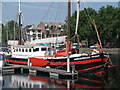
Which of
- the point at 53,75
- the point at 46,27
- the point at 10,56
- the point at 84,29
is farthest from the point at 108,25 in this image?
the point at 53,75

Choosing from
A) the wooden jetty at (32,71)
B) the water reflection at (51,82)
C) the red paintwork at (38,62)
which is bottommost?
the water reflection at (51,82)

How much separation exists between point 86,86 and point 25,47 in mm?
14681

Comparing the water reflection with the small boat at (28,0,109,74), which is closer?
the water reflection

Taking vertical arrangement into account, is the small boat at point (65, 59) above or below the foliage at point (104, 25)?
below

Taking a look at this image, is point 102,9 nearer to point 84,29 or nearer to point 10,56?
point 84,29

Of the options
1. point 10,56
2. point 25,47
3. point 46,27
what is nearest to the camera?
point 25,47

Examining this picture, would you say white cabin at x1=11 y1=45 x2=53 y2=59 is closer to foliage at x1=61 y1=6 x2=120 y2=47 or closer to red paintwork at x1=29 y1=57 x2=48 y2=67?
red paintwork at x1=29 y1=57 x2=48 y2=67

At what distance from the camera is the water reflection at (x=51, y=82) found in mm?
23234

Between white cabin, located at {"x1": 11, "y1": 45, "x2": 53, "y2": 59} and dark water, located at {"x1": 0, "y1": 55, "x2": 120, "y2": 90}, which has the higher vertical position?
white cabin, located at {"x1": 11, "y1": 45, "x2": 53, "y2": 59}

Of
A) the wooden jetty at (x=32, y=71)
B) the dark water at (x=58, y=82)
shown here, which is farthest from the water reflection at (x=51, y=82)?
the wooden jetty at (x=32, y=71)

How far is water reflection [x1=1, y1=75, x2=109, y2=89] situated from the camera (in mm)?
23234

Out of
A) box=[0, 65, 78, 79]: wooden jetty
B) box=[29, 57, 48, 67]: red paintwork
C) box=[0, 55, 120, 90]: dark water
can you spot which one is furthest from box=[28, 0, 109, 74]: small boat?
box=[0, 55, 120, 90]: dark water

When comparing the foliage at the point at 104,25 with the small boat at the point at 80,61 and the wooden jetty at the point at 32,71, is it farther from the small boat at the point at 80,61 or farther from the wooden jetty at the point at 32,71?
the wooden jetty at the point at 32,71

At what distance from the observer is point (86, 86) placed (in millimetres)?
22844
